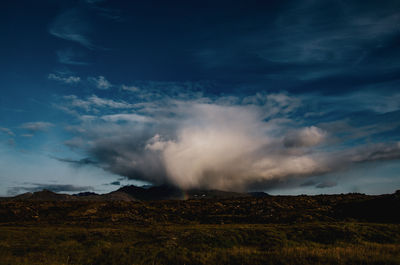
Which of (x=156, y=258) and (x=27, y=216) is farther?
(x=27, y=216)

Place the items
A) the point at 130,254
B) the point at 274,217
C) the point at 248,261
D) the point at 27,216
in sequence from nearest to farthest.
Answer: the point at 248,261
the point at 130,254
the point at 274,217
the point at 27,216

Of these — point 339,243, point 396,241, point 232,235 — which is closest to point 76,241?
point 232,235

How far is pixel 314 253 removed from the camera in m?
20.1

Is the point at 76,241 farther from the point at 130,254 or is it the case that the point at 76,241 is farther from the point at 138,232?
the point at 130,254

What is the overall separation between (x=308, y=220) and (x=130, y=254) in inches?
1435

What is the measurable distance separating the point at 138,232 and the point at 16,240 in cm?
1450

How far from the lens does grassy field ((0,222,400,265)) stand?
19.8 meters

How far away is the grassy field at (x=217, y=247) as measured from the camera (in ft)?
65.1

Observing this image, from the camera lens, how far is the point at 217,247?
27328mm

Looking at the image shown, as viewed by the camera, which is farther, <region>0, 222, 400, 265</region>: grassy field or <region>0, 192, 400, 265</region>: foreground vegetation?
<region>0, 192, 400, 265</region>: foreground vegetation

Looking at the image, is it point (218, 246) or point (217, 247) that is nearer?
point (217, 247)

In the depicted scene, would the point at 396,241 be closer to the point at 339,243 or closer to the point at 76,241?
the point at 339,243

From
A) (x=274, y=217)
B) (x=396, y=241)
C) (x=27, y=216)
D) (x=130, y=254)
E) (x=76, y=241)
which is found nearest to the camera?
(x=130, y=254)

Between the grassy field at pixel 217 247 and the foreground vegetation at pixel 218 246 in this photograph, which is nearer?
the grassy field at pixel 217 247
